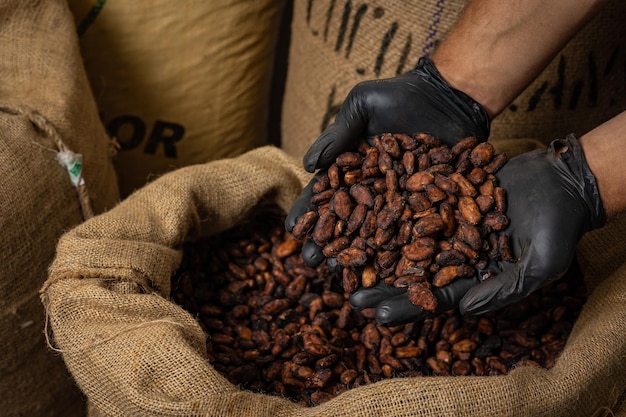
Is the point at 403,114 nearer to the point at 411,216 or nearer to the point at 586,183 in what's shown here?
the point at 411,216

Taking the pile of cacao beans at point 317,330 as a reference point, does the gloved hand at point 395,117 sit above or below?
above

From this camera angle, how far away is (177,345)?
113 cm

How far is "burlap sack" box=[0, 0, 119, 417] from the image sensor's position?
1475mm

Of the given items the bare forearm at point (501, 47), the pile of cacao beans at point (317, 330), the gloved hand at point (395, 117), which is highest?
the bare forearm at point (501, 47)

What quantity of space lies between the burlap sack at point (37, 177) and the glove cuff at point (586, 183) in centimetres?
106

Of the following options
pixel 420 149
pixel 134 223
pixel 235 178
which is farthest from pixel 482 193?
pixel 134 223

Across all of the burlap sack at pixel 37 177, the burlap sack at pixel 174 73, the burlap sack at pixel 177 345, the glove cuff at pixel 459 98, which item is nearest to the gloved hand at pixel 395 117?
the glove cuff at pixel 459 98

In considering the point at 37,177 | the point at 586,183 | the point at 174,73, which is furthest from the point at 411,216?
the point at 174,73

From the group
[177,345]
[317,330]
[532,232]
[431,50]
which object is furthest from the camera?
[431,50]

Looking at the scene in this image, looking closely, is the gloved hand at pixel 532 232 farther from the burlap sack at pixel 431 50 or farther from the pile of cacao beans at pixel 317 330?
the burlap sack at pixel 431 50

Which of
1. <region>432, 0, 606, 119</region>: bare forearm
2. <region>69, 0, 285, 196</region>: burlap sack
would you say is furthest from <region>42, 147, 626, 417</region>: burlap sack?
<region>69, 0, 285, 196</region>: burlap sack

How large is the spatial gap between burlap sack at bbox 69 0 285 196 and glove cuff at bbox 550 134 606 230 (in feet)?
3.61

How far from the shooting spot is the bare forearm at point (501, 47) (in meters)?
1.53

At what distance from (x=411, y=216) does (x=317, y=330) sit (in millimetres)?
317
